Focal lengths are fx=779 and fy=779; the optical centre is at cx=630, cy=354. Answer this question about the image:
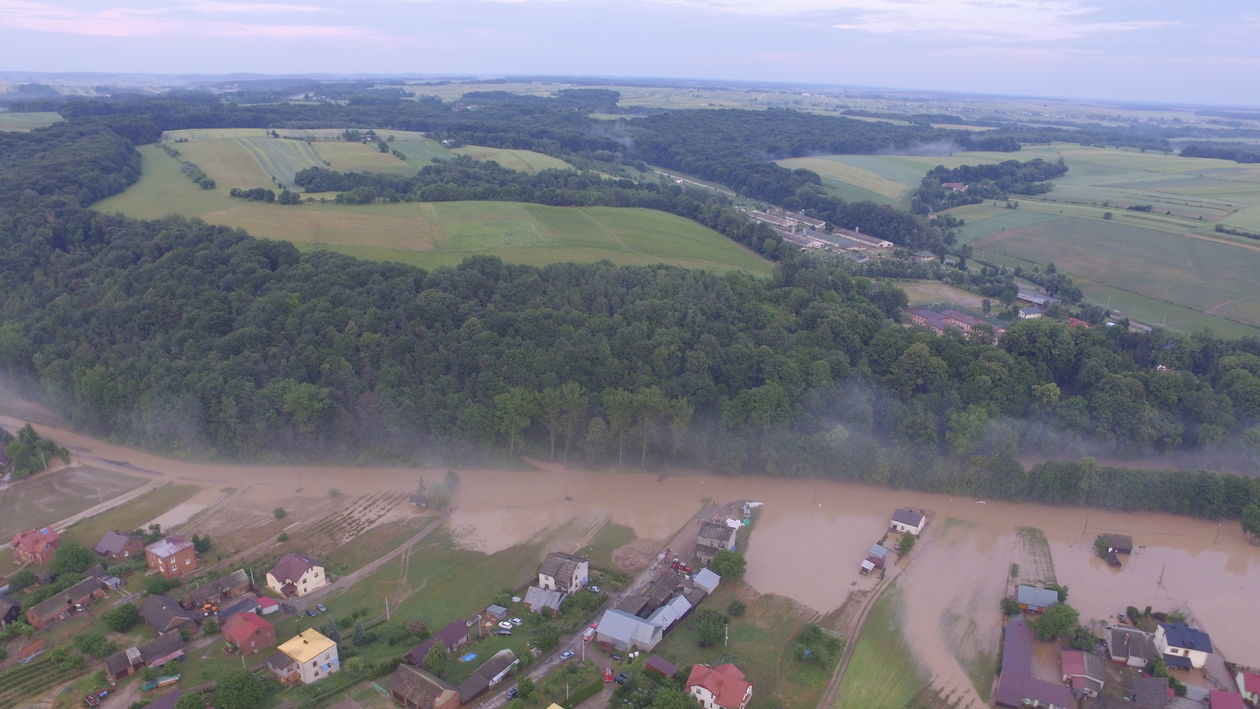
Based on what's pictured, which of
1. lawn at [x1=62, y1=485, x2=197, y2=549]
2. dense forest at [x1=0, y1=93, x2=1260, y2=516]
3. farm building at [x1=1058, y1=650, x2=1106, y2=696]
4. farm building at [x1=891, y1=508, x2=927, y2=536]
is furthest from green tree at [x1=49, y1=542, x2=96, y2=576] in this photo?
farm building at [x1=1058, y1=650, x2=1106, y2=696]

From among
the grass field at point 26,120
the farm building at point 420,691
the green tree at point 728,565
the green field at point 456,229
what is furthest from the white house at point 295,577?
the grass field at point 26,120

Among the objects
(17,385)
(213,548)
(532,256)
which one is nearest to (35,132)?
(17,385)

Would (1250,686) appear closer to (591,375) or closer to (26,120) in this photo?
(591,375)

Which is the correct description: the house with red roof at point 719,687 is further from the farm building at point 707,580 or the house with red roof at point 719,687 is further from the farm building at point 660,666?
the farm building at point 707,580

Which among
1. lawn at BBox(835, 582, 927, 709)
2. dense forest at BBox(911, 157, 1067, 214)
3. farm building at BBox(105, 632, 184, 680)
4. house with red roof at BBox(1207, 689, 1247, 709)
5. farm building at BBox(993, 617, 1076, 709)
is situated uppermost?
dense forest at BBox(911, 157, 1067, 214)

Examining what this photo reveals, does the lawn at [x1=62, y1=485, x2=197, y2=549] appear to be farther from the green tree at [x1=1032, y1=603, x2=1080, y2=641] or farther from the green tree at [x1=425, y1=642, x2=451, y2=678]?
the green tree at [x1=1032, y1=603, x2=1080, y2=641]

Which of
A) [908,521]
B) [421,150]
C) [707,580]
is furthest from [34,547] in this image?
[421,150]
